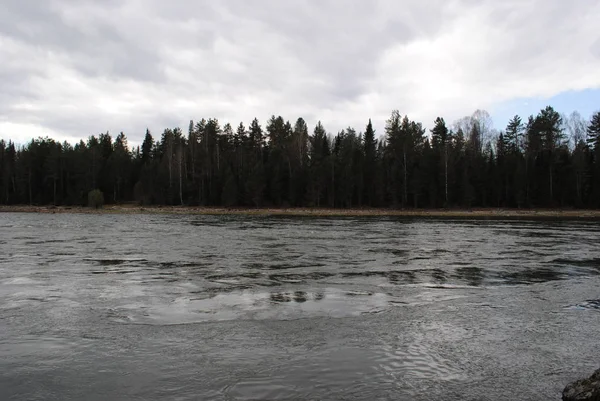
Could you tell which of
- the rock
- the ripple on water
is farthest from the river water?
the rock

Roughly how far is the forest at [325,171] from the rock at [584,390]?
76033 mm

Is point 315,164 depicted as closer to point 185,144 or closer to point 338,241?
point 185,144

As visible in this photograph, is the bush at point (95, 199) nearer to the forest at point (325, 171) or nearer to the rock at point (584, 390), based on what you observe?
the forest at point (325, 171)

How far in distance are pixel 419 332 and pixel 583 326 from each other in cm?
384

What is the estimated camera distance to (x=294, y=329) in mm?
10008

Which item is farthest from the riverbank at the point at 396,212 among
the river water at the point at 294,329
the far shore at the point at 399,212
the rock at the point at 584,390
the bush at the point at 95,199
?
the rock at the point at 584,390

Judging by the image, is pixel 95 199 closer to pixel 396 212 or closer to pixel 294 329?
pixel 396 212

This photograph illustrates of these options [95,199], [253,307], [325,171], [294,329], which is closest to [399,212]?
[325,171]

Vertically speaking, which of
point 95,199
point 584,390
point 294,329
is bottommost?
point 294,329

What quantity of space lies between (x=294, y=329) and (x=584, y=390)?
18.1 ft

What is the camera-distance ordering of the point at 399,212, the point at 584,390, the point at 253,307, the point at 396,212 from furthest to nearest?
the point at 399,212 → the point at 396,212 → the point at 253,307 → the point at 584,390

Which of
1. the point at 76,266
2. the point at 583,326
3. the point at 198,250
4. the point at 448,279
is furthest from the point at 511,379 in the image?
the point at 198,250

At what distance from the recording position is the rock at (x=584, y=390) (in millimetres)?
6025

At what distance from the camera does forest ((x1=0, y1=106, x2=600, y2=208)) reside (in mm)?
81875
